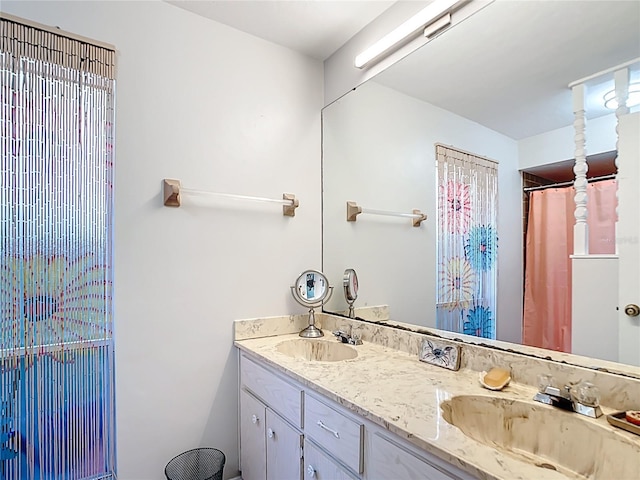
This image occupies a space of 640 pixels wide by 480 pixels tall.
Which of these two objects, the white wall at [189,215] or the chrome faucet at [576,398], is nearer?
the chrome faucet at [576,398]

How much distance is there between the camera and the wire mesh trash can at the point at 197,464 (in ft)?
5.37

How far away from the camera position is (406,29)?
5.27 feet

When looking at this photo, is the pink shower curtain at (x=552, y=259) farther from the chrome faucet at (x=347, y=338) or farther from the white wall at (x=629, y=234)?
the chrome faucet at (x=347, y=338)

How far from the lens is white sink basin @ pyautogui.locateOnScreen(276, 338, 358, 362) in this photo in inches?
69.8

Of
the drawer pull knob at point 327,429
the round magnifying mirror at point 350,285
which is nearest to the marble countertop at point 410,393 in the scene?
the drawer pull knob at point 327,429

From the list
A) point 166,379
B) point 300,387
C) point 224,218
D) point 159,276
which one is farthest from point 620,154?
point 166,379

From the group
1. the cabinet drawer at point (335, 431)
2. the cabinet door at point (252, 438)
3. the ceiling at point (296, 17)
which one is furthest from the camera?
the ceiling at point (296, 17)

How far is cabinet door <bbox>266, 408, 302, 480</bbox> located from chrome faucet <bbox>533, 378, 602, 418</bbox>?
2.71ft

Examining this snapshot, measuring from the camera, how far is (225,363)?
71.4 inches

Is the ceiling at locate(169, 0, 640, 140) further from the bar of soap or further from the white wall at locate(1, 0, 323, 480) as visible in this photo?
the bar of soap

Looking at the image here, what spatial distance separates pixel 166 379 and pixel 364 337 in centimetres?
96

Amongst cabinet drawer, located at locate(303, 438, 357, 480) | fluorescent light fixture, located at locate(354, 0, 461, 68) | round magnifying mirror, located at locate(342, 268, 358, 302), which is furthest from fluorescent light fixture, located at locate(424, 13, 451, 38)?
cabinet drawer, located at locate(303, 438, 357, 480)

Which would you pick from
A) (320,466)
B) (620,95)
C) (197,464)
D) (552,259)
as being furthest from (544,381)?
(197,464)

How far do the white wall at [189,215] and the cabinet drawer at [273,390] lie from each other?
15 cm
